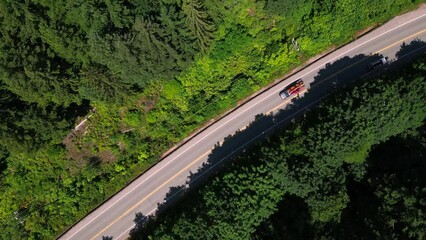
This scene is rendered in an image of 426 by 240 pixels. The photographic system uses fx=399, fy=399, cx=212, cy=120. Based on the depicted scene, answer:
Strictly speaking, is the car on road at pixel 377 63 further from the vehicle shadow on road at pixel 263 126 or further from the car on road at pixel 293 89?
the car on road at pixel 293 89

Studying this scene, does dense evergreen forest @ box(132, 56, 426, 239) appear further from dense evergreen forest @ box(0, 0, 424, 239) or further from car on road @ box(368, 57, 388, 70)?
dense evergreen forest @ box(0, 0, 424, 239)

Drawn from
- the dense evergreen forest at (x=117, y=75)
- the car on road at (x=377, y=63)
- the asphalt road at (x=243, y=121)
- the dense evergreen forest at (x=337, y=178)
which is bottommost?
the dense evergreen forest at (x=337, y=178)

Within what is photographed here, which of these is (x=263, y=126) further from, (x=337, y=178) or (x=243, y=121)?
(x=337, y=178)

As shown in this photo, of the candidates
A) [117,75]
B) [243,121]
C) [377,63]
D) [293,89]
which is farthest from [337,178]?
[117,75]

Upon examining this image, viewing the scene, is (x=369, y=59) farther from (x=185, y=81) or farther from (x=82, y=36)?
(x=82, y=36)

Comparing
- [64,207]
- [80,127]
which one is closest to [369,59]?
[80,127]

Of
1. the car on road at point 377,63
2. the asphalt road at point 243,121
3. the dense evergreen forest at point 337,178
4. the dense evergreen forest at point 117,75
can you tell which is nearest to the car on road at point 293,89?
the asphalt road at point 243,121
